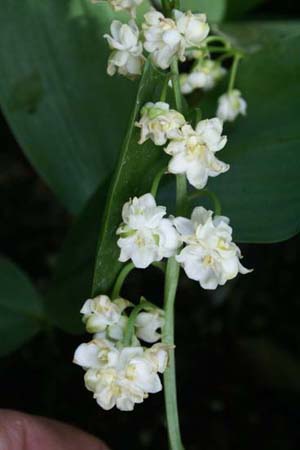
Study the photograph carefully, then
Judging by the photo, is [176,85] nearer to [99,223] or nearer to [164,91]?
[164,91]

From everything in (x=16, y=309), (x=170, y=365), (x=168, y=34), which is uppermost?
(x=168, y=34)

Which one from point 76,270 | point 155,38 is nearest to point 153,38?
point 155,38

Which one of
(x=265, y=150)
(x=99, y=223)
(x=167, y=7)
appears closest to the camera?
(x=167, y=7)

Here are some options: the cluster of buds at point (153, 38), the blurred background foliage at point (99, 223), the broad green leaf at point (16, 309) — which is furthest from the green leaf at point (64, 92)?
the cluster of buds at point (153, 38)

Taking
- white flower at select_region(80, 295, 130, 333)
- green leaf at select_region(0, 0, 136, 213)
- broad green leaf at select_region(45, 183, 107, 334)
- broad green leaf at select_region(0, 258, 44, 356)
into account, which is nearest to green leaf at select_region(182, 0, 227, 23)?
green leaf at select_region(0, 0, 136, 213)

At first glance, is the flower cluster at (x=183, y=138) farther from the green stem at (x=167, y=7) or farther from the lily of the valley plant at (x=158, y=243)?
the green stem at (x=167, y=7)

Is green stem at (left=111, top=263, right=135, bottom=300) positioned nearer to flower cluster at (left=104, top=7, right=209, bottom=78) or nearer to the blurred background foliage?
the blurred background foliage

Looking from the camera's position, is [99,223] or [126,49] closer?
[126,49]
